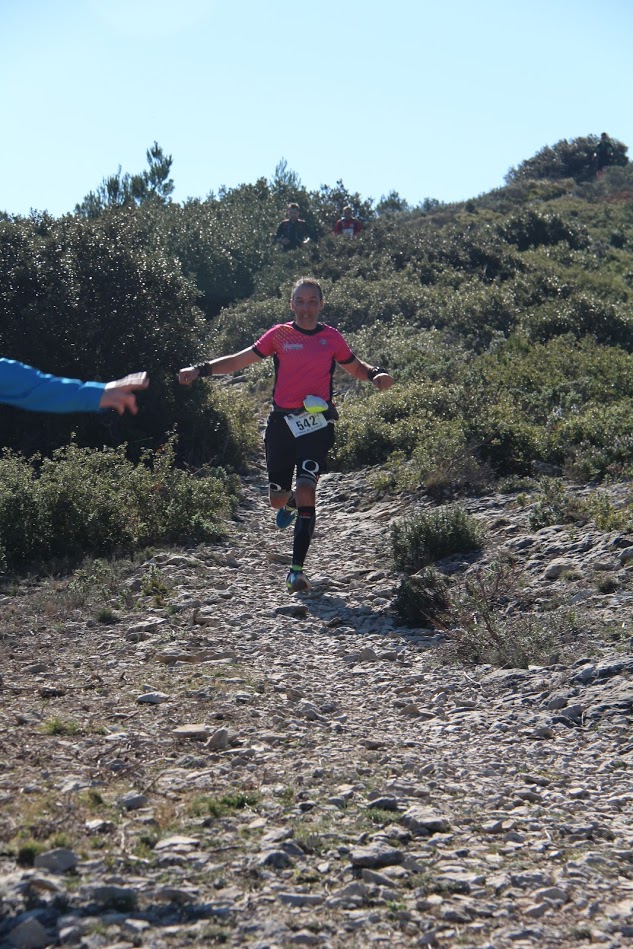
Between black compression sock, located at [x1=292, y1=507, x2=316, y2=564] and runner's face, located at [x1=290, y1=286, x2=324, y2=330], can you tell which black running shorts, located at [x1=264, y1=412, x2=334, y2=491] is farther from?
runner's face, located at [x1=290, y1=286, x2=324, y2=330]

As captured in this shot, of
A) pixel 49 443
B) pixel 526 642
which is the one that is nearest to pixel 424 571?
pixel 526 642

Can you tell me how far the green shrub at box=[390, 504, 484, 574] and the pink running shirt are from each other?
1.25 m

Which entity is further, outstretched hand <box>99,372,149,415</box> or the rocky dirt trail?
outstretched hand <box>99,372,149,415</box>

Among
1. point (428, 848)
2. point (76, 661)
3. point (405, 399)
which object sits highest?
point (405, 399)

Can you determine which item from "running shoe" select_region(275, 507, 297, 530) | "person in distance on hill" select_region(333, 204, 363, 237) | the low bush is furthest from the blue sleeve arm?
"person in distance on hill" select_region(333, 204, 363, 237)

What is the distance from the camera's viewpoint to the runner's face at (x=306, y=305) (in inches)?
300

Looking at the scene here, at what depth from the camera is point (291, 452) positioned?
7.84m

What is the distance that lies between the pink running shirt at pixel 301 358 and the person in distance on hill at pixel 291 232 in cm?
1800

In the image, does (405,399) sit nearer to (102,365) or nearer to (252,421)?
(252,421)

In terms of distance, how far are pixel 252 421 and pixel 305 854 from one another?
394 inches

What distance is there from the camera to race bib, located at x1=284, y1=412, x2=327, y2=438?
761cm

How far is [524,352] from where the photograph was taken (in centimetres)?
1603

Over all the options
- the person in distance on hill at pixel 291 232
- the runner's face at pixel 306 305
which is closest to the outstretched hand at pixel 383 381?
the runner's face at pixel 306 305

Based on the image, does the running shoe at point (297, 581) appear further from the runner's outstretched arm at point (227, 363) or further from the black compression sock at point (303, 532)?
the runner's outstretched arm at point (227, 363)
